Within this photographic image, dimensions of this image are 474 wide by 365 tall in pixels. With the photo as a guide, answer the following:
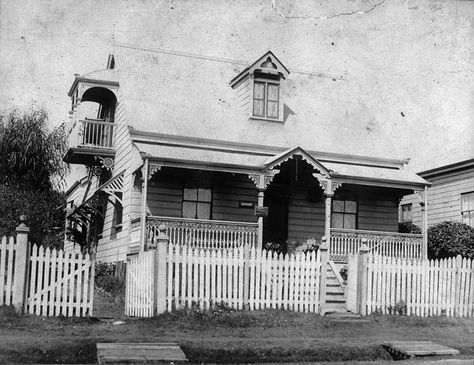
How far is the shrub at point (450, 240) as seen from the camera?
25328mm

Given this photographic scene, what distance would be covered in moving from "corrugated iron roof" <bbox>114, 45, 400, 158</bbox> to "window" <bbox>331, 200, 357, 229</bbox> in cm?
204

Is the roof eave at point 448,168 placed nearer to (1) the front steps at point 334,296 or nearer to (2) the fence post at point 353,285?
(1) the front steps at point 334,296

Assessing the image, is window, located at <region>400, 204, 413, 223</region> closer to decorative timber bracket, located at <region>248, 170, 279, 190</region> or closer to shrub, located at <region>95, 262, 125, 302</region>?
decorative timber bracket, located at <region>248, 170, 279, 190</region>

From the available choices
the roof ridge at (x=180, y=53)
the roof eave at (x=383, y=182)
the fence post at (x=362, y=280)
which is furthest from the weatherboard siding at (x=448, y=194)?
the fence post at (x=362, y=280)

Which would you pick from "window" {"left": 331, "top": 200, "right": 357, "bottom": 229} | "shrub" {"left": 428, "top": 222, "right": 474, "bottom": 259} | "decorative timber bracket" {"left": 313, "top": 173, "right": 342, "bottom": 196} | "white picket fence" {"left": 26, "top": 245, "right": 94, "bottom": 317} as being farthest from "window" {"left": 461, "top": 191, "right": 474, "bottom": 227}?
"white picket fence" {"left": 26, "top": 245, "right": 94, "bottom": 317}

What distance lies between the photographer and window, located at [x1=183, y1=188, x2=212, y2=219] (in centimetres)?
2352

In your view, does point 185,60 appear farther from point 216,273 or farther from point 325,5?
point 216,273

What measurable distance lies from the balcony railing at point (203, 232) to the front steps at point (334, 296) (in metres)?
3.37

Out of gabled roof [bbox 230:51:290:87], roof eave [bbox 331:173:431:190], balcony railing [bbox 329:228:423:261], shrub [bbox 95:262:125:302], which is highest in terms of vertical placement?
gabled roof [bbox 230:51:290:87]

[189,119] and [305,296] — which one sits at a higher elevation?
[189,119]

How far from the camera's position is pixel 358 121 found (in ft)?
90.7

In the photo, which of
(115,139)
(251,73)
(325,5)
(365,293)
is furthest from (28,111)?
(365,293)

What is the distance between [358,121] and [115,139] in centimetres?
1003

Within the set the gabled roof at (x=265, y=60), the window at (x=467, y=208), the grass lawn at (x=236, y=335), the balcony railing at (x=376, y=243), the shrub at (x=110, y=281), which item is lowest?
the grass lawn at (x=236, y=335)
